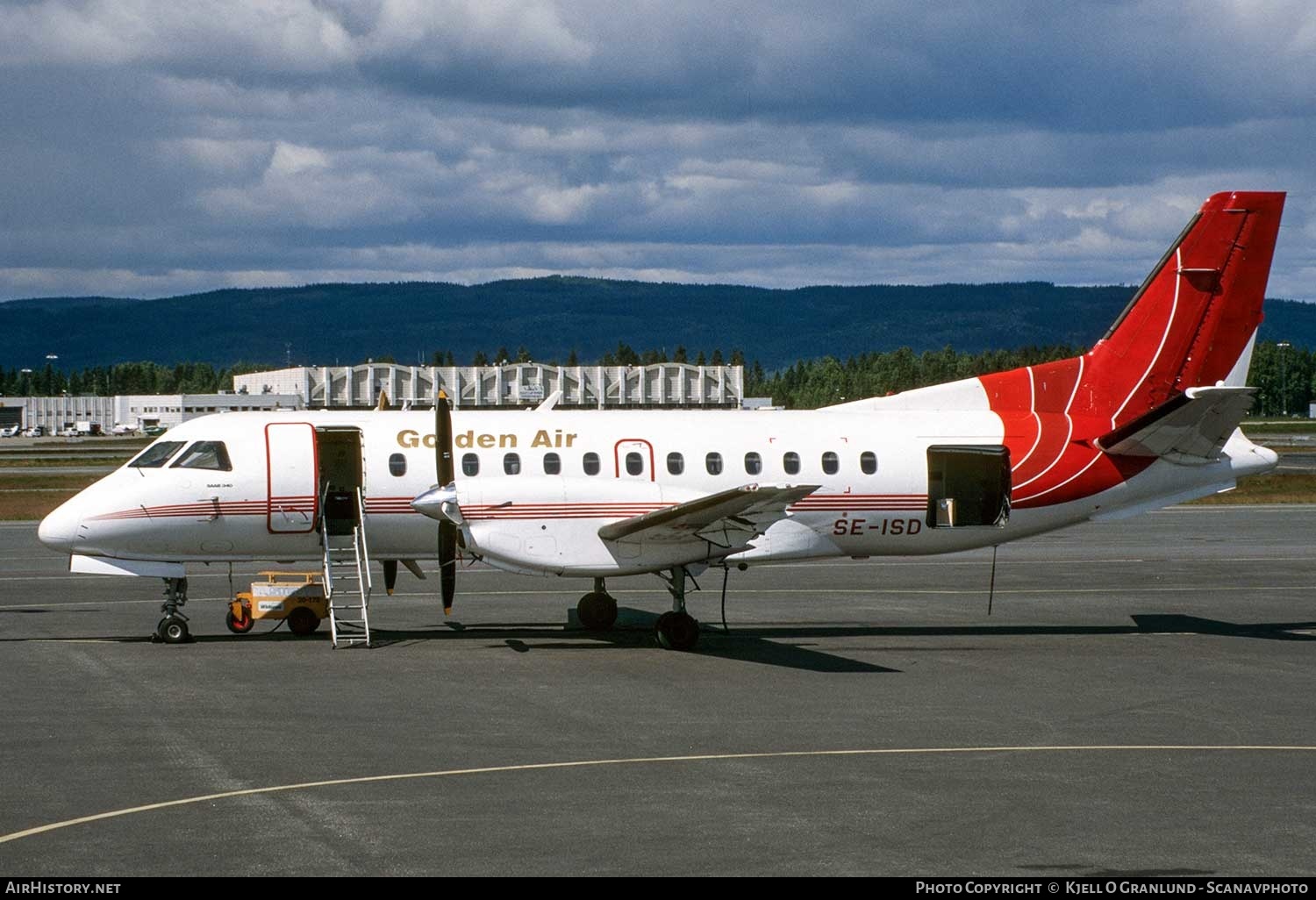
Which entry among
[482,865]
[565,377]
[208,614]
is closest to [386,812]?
[482,865]

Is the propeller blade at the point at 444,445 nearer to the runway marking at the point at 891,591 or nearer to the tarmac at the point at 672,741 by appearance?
the tarmac at the point at 672,741

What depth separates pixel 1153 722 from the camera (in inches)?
675

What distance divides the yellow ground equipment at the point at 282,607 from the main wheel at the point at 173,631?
1101 mm

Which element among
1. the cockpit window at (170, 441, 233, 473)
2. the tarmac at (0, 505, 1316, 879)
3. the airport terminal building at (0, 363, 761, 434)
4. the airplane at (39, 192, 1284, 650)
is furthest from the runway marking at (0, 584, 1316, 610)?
the airport terminal building at (0, 363, 761, 434)

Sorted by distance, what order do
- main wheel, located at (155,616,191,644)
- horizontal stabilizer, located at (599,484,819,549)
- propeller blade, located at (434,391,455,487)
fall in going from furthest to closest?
propeller blade, located at (434,391,455,487), main wheel, located at (155,616,191,644), horizontal stabilizer, located at (599,484,819,549)

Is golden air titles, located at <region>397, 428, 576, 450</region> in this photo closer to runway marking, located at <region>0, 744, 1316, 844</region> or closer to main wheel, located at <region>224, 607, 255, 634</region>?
main wheel, located at <region>224, 607, 255, 634</region>

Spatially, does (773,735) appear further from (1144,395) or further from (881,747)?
(1144,395)

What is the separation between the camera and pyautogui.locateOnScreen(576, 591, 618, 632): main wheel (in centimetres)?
2536

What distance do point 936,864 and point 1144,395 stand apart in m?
16.8

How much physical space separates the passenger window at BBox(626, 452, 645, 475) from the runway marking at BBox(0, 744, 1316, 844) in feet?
31.6

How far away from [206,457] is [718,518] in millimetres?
8732

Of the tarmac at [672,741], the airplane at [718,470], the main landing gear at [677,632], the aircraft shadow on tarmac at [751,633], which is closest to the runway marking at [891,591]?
the tarmac at [672,741]

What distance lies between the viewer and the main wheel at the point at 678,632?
23.1 meters

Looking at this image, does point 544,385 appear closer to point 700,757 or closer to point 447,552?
point 447,552
